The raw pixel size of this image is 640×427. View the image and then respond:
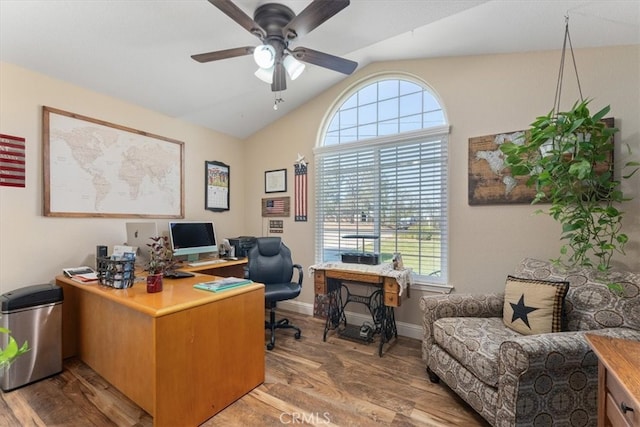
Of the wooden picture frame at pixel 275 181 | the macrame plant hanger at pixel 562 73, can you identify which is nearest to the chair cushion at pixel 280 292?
the wooden picture frame at pixel 275 181

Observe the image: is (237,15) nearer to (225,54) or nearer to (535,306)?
(225,54)

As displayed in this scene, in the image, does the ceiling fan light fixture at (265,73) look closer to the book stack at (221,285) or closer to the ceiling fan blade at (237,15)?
the ceiling fan blade at (237,15)

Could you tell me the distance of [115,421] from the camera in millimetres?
1726

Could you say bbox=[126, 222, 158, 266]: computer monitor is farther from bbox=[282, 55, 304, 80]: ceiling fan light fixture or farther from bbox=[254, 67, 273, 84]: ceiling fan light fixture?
bbox=[282, 55, 304, 80]: ceiling fan light fixture

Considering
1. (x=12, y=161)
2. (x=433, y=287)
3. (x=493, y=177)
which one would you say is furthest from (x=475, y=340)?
(x=12, y=161)

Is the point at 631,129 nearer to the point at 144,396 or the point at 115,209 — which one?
the point at 144,396

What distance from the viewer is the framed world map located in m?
2.41

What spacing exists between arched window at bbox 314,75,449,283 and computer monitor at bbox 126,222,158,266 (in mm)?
1841

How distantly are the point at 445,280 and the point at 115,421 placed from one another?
110 inches

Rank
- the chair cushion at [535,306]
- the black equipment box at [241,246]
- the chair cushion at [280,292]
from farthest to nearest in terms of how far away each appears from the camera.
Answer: the black equipment box at [241,246] < the chair cushion at [280,292] < the chair cushion at [535,306]

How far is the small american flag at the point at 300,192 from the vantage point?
3633 millimetres

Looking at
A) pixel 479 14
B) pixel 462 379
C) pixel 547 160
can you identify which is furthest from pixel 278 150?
pixel 462 379

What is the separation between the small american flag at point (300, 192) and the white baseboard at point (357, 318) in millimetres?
1143

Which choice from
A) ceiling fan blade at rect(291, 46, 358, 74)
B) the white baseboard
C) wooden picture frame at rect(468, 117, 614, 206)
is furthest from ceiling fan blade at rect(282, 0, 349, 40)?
the white baseboard
